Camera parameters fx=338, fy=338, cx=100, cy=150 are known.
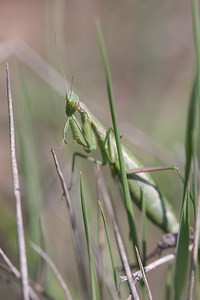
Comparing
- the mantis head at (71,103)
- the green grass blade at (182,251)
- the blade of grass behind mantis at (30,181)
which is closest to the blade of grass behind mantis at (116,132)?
the green grass blade at (182,251)

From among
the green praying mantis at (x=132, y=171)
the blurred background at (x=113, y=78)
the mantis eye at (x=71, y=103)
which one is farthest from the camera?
the blurred background at (x=113, y=78)

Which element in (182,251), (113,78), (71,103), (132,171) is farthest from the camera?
(113,78)

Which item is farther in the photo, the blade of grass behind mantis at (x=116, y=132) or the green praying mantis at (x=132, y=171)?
the green praying mantis at (x=132, y=171)

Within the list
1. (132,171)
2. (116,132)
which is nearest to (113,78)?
(132,171)

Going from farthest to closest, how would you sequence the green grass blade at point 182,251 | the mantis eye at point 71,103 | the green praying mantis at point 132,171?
the green praying mantis at point 132,171
the mantis eye at point 71,103
the green grass blade at point 182,251

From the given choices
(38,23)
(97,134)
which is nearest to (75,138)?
(97,134)

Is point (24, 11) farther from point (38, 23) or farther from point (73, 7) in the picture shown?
point (73, 7)

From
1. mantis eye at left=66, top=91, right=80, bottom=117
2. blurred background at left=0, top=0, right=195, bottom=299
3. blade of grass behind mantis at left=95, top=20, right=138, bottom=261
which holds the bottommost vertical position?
blade of grass behind mantis at left=95, top=20, right=138, bottom=261

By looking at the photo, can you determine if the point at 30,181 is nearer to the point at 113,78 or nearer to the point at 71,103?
the point at 71,103

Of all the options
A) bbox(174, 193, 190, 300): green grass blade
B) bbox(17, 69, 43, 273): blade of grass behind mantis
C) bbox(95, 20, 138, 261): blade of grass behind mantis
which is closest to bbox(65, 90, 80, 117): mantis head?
bbox(17, 69, 43, 273): blade of grass behind mantis

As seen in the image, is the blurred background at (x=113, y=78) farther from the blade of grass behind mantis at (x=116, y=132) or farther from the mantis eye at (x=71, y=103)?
the blade of grass behind mantis at (x=116, y=132)

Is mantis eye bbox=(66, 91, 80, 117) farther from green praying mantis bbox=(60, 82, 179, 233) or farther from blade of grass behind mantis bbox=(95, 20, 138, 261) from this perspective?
blade of grass behind mantis bbox=(95, 20, 138, 261)
